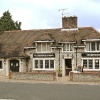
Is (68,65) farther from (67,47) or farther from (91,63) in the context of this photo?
(91,63)

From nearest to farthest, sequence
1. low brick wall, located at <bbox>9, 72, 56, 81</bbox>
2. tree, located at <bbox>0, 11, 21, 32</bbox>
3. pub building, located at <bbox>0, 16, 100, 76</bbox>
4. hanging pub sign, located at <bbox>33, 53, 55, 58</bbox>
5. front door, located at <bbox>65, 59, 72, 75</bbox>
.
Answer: low brick wall, located at <bbox>9, 72, 56, 81</bbox>, pub building, located at <bbox>0, 16, 100, 76</bbox>, front door, located at <bbox>65, 59, 72, 75</bbox>, hanging pub sign, located at <bbox>33, 53, 55, 58</bbox>, tree, located at <bbox>0, 11, 21, 32</bbox>

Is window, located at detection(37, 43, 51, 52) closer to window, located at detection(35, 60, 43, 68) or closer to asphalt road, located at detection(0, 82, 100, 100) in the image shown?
window, located at detection(35, 60, 43, 68)

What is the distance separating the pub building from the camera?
122 ft

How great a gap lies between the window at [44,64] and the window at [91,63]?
4.34 metres

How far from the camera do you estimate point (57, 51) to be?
38.4 meters

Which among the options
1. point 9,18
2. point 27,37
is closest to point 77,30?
point 27,37

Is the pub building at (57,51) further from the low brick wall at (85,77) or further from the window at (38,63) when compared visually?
the low brick wall at (85,77)

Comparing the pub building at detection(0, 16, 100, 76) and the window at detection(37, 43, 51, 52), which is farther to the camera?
the window at detection(37, 43, 51, 52)

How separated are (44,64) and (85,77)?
332 inches

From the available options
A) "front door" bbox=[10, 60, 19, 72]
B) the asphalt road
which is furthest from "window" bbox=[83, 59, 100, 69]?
the asphalt road

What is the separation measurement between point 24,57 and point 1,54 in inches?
137

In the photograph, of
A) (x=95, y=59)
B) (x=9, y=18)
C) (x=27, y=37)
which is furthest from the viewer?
→ (x=9, y=18)

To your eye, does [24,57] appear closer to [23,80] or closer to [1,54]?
[1,54]

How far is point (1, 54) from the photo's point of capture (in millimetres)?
40188
